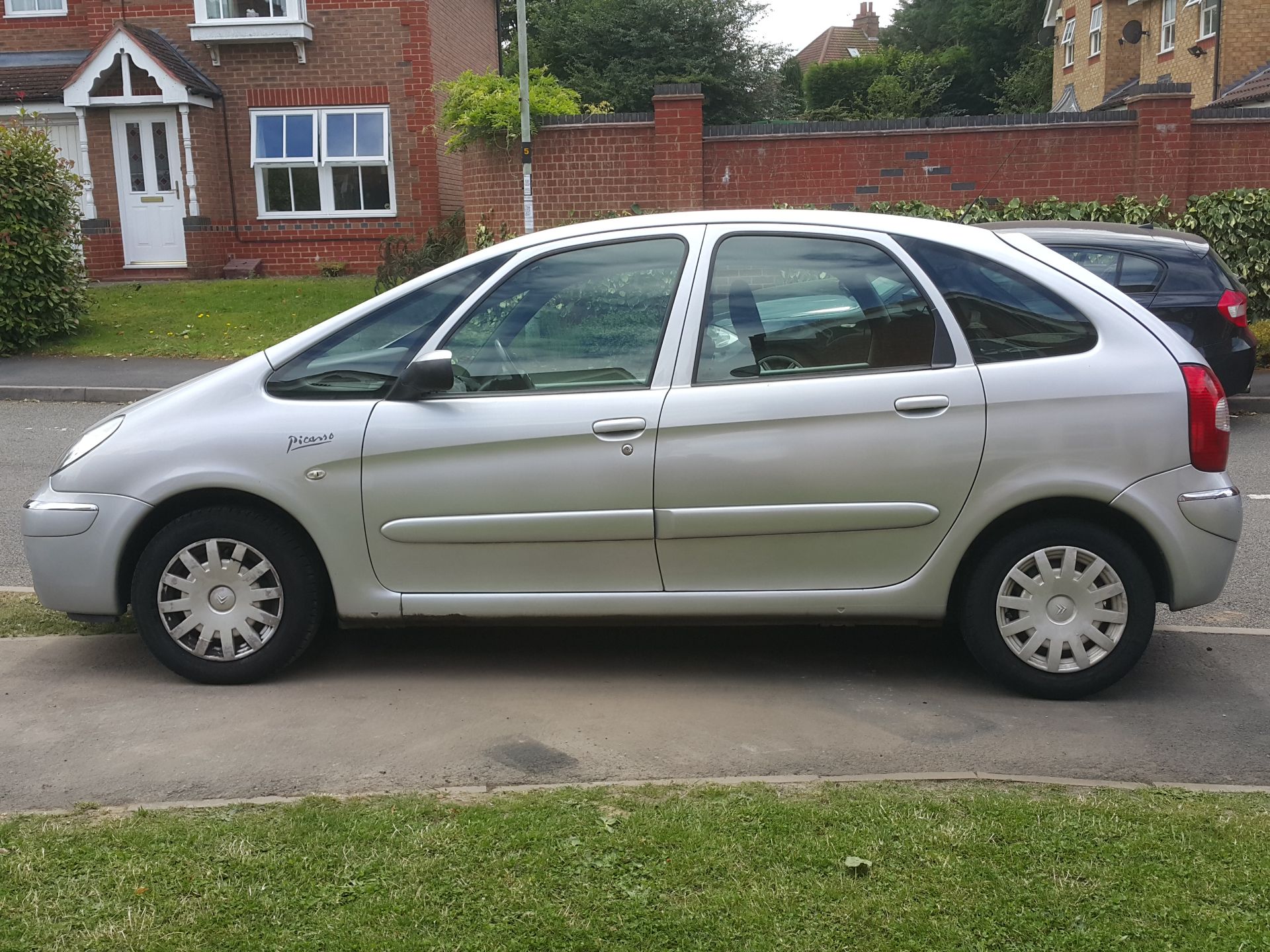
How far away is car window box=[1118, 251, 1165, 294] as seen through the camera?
10.6 meters

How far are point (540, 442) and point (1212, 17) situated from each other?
30430mm

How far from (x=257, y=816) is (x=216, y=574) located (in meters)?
1.42

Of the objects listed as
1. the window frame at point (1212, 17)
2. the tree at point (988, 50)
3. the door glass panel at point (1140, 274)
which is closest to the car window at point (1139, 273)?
the door glass panel at point (1140, 274)

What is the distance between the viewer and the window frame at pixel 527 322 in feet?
15.6

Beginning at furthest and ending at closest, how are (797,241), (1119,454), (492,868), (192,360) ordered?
(192,360) → (797,241) → (1119,454) → (492,868)

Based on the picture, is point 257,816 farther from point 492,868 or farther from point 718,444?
point 718,444

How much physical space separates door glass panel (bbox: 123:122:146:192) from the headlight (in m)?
20.7

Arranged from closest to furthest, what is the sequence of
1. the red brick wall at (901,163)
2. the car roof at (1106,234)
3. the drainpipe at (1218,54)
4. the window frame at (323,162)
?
the car roof at (1106,234) < the red brick wall at (901,163) < the window frame at (323,162) < the drainpipe at (1218,54)

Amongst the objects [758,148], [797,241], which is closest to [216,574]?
[797,241]

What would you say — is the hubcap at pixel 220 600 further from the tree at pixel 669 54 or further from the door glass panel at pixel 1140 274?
the tree at pixel 669 54

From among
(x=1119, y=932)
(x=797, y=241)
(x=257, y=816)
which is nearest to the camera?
(x=1119, y=932)

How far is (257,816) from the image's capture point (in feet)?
11.8

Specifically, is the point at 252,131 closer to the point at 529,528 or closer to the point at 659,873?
the point at 529,528

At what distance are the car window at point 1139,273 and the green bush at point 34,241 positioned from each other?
12791mm
